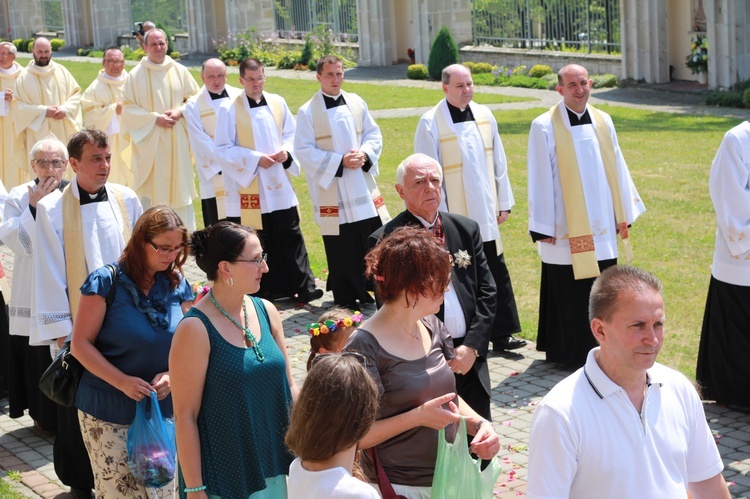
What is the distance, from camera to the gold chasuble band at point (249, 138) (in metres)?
10.6

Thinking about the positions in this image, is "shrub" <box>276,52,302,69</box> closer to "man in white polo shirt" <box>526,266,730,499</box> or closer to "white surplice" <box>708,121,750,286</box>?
"white surplice" <box>708,121,750,286</box>

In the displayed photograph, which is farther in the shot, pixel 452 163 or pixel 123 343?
pixel 452 163

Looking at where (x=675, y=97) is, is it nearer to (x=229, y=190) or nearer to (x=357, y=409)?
(x=229, y=190)

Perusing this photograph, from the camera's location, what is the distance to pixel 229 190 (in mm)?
10875

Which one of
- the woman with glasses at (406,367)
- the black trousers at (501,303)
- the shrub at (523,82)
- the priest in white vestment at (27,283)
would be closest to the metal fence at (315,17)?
the shrub at (523,82)

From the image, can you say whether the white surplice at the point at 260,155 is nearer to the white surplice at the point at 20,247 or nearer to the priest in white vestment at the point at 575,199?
the priest in white vestment at the point at 575,199

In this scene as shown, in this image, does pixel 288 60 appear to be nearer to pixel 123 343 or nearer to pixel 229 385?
pixel 123 343

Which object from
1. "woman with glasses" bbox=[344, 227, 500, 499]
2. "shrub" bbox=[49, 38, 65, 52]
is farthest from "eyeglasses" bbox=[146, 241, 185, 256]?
"shrub" bbox=[49, 38, 65, 52]

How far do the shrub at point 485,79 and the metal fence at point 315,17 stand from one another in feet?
27.7

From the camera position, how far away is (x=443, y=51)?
30344 mm

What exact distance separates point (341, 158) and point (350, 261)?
3.03 ft

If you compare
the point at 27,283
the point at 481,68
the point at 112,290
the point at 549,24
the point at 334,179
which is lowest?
the point at 27,283

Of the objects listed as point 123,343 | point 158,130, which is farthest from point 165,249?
point 158,130

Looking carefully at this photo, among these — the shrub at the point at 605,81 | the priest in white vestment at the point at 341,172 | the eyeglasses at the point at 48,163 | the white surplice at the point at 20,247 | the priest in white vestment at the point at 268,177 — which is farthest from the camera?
the shrub at the point at 605,81
